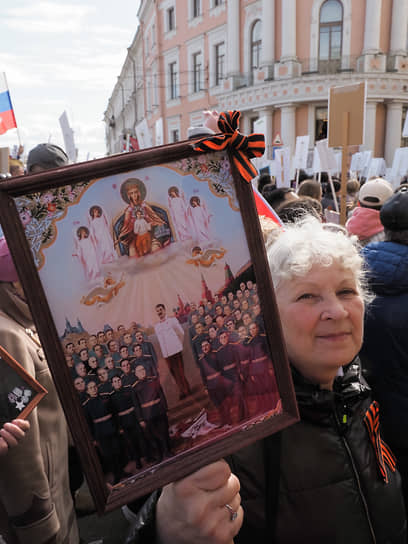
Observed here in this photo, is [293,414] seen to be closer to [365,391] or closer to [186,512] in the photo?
[186,512]

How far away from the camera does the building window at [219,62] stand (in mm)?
23875

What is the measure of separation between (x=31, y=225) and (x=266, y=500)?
2.87 feet

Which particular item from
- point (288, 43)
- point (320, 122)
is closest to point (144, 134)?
point (320, 122)

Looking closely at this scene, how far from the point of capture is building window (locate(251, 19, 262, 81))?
69.1 feet

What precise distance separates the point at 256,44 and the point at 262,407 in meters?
23.7

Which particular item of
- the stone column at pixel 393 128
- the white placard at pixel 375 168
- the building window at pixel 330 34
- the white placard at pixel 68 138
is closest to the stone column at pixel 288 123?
the building window at pixel 330 34

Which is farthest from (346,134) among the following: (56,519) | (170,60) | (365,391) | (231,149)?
(170,60)

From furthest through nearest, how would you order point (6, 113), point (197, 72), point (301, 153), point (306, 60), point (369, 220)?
point (197, 72) → point (306, 60) → point (301, 153) → point (6, 113) → point (369, 220)

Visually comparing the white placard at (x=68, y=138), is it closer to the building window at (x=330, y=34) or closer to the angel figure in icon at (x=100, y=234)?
the angel figure in icon at (x=100, y=234)

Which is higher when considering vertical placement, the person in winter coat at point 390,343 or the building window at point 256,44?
the building window at point 256,44

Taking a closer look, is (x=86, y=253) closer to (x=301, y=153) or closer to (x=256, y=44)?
(x=301, y=153)

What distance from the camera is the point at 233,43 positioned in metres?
21.7

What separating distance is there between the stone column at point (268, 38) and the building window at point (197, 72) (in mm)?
6275

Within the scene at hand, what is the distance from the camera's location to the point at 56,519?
1716mm
